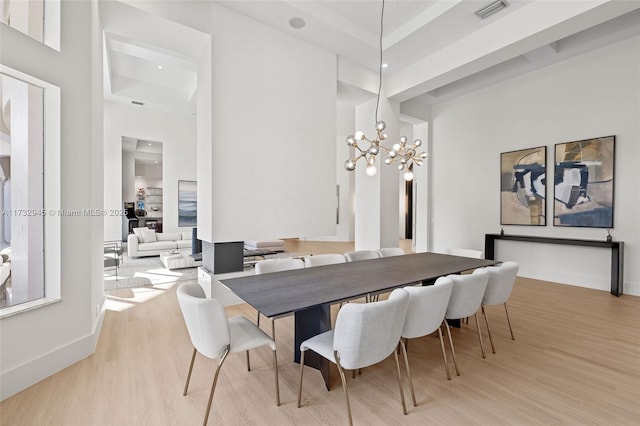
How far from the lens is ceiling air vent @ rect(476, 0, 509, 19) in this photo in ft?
11.9

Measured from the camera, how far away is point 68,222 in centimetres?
245

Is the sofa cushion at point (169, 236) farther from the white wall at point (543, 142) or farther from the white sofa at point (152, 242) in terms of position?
the white wall at point (543, 142)

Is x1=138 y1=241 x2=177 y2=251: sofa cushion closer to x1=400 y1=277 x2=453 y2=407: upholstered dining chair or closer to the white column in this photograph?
the white column

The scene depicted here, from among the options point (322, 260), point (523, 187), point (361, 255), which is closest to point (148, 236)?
point (322, 260)

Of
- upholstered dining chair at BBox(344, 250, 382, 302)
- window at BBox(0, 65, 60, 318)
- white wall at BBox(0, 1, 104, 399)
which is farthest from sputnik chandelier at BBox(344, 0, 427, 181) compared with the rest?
window at BBox(0, 65, 60, 318)

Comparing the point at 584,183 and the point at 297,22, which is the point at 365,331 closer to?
the point at 297,22

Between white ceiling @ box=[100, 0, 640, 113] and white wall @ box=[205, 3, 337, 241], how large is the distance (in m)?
0.28

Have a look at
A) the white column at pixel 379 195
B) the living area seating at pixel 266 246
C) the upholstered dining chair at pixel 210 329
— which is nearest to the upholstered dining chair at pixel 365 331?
the upholstered dining chair at pixel 210 329

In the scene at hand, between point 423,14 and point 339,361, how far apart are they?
456 cm

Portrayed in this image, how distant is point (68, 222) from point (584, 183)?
22.6 ft

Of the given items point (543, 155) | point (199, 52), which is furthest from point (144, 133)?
point (543, 155)

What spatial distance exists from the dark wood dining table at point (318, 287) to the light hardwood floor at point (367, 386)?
37cm

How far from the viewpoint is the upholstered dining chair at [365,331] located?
159 cm

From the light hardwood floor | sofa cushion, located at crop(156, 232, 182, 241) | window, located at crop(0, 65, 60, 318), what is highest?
window, located at crop(0, 65, 60, 318)
